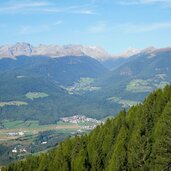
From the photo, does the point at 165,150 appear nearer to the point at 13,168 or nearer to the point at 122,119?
the point at 122,119

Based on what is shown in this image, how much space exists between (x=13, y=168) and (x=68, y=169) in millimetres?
14528

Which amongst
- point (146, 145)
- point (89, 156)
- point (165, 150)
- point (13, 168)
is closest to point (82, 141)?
point (89, 156)

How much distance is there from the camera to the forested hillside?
5819 centimetres

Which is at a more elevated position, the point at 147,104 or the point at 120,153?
the point at 147,104

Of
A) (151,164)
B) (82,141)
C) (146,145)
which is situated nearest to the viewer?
(151,164)

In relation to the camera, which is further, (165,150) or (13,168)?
(13,168)

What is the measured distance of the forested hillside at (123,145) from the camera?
58188mm

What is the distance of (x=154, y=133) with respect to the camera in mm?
60344

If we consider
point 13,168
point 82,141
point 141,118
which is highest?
point 141,118

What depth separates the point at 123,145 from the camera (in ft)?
204

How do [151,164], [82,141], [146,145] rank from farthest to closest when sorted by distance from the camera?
Answer: [82,141], [146,145], [151,164]

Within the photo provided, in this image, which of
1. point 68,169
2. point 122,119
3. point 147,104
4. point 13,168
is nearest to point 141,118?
point 147,104

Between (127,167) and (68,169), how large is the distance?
13.3 meters

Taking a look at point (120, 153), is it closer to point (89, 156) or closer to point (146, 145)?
point (146, 145)
